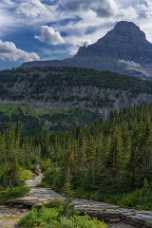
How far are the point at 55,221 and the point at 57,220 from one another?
2276 mm

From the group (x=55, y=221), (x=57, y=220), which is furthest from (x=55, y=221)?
(x=57, y=220)

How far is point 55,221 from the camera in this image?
3653cm

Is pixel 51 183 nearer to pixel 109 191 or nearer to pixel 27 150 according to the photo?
pixel 109 191

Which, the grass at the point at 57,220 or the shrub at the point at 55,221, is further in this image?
the grass at the point at 57,220

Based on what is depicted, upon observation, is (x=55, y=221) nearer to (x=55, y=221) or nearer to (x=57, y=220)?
(x=55, y=221)

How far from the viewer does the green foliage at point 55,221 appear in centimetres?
3386

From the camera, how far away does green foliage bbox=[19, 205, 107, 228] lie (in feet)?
111

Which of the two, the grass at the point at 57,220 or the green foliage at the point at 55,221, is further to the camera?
the grass at the point at 57,220

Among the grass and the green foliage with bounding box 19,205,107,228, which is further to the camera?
the grass

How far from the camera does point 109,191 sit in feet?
224

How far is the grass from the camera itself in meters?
34.0

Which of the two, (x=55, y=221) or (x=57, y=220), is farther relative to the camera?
(x=57, y=220)

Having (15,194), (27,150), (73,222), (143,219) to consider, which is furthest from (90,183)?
(27,150)

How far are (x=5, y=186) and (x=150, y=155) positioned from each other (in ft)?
127
